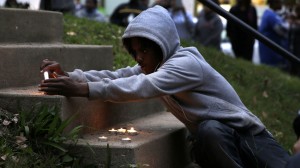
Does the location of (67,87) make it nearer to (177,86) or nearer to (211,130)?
(177,86)

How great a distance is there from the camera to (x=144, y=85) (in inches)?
187

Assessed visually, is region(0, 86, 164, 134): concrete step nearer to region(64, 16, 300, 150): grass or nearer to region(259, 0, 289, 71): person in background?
region(64, 16, 300, 150): grass

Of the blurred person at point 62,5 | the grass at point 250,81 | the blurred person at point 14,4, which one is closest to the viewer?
the grass at point 250,81

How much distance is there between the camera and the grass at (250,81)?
750cm

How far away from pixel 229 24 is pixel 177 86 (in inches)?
308

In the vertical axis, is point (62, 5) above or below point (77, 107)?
below

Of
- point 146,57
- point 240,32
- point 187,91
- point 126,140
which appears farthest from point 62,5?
point 126,140

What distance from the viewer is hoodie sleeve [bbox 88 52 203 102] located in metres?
4.74

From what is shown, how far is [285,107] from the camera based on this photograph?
9.39m

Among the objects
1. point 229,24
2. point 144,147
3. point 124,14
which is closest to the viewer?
point 144,147

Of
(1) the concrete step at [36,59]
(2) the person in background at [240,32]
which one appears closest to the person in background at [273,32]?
(2) the person in background at [240,32]

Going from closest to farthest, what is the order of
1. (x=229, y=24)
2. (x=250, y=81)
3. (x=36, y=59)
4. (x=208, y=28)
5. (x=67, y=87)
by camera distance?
(x=67, y=87) → (x=36, y=59) → (x=250, y=81) → (x=229, y=24) → (x=208, y=28)

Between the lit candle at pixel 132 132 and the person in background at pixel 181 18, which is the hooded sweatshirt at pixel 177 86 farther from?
the person in background at pixel 181 18

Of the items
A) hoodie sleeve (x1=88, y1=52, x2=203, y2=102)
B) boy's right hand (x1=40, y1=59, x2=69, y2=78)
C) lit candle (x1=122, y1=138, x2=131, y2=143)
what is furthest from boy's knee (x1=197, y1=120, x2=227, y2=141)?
boy's right hand (x1=40, y1=59, x2=69, y2=78)
